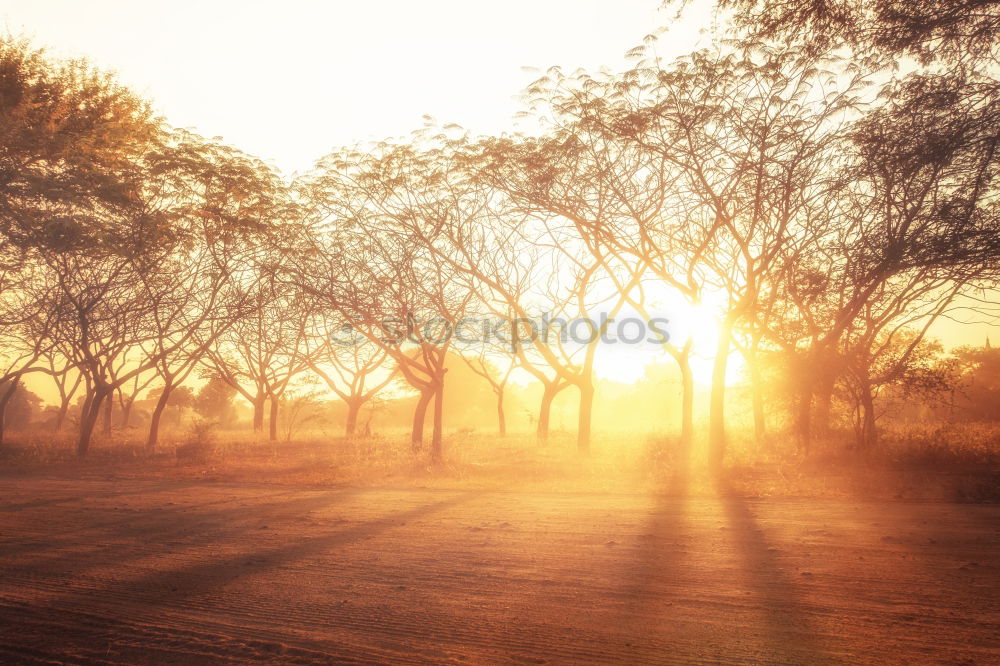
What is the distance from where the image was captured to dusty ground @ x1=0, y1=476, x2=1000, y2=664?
3.79 metres

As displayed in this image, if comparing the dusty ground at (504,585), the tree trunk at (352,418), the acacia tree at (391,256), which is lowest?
the dusty ground at (504,585)

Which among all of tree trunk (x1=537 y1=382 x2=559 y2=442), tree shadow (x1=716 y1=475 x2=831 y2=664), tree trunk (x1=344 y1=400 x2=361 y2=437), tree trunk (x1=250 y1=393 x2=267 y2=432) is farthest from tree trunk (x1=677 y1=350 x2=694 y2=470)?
tree trunk (x1=250 y1=393 x2=267 y2=432)

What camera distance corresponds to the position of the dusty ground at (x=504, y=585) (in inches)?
149

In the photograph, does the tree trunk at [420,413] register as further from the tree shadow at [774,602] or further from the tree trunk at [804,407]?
the tree shadow at [774,602]

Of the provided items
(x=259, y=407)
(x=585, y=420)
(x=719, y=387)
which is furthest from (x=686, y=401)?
(x=259, y=407)

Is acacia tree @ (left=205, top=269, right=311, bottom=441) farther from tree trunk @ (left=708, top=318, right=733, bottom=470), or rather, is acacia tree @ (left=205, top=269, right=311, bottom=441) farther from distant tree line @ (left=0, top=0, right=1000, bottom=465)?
tree trunk @ (left=708, top=318, right=733, bottom=470)

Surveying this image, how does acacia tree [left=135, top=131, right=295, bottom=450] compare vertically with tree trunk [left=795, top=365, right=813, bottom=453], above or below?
above

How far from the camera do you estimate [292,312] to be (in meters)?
24.7

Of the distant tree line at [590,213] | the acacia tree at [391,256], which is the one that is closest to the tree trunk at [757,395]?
the distant tree line at [590,213]

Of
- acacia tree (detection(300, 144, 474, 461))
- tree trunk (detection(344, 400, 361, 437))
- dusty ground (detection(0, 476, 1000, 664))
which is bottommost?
dusty ground (detection(0, 476, 1000, 664))

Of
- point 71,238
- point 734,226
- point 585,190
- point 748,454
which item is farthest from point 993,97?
point 71,238

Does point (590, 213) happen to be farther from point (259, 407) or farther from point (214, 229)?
point (259, 407)

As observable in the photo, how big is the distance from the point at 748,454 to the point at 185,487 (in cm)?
1375

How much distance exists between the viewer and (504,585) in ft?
16.6
